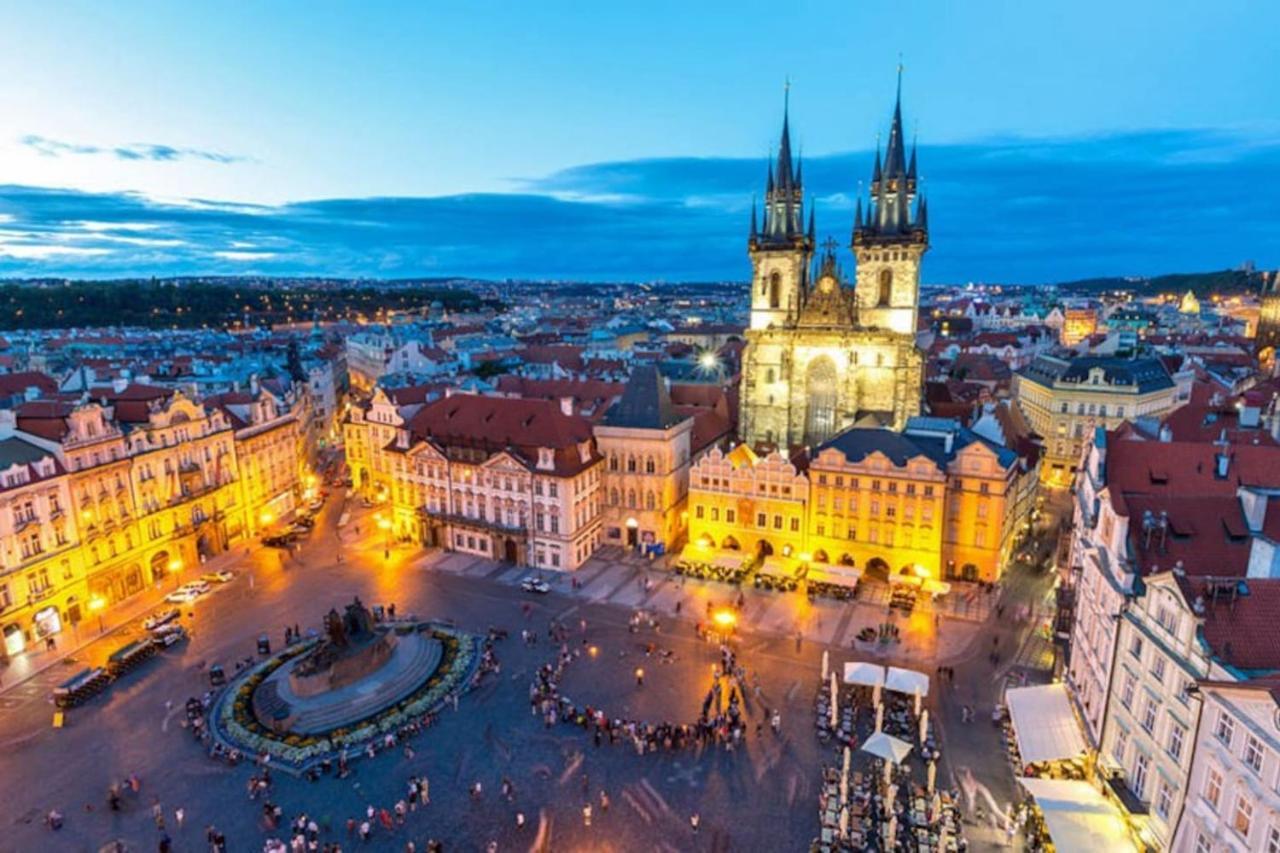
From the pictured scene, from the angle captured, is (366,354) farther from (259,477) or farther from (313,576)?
(313,576)

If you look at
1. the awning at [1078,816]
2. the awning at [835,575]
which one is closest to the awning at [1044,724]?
the awning at [1078,816]

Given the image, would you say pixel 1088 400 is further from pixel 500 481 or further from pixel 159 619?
pixel 159 619

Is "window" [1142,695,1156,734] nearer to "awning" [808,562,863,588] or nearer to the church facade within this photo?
"awning" [808,562,863,588]

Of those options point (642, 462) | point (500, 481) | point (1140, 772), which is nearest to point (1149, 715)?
point (1140, 772)

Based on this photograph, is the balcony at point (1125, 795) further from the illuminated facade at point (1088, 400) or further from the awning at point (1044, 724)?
the illuminated facade at point (1088, 400)

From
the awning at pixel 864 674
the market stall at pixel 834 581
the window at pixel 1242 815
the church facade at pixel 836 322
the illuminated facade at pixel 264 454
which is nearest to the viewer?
the window at pixel 1242 815

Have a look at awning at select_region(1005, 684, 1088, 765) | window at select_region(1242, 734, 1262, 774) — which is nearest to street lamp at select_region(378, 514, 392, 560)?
awning at select_region(1005, 684, 1088, 765)
